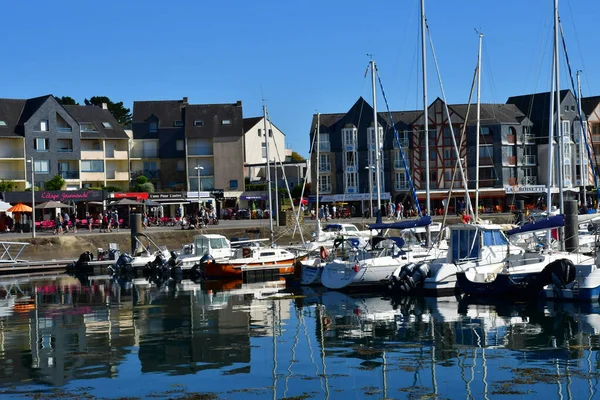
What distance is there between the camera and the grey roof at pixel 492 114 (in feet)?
316

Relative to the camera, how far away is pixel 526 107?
103 metres

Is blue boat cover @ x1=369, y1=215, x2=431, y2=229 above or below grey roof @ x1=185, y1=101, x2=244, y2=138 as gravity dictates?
below

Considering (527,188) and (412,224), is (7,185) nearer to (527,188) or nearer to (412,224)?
(527,188)

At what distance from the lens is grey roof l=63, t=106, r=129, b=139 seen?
97.6 m

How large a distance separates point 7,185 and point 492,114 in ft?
158

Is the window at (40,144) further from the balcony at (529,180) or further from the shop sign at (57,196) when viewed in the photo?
the balcony at (529,180)

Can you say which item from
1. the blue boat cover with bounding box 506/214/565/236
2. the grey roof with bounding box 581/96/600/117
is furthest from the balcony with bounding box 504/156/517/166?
the blue boat cover with bounding box 506/214/565/236

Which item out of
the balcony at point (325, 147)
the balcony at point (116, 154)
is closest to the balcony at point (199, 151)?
the balcony at point (116, 154)

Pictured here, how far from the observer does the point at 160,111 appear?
105 meters

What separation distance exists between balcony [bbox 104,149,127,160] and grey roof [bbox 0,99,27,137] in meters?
9.76

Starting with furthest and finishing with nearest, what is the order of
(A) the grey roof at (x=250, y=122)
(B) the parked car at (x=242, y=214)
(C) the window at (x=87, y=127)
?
(A) the grey roof at (x=250, y=122) < (C) the window at (x=87, y=127) < (B) the parked car at (x=242, y=214)

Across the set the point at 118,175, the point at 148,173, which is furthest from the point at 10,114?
the point at 148,173

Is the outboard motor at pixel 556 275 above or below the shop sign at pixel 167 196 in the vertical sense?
below

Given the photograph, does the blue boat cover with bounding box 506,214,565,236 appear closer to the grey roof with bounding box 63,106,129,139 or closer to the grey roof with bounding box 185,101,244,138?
the grey roof with bounding box 185,101,244,138
